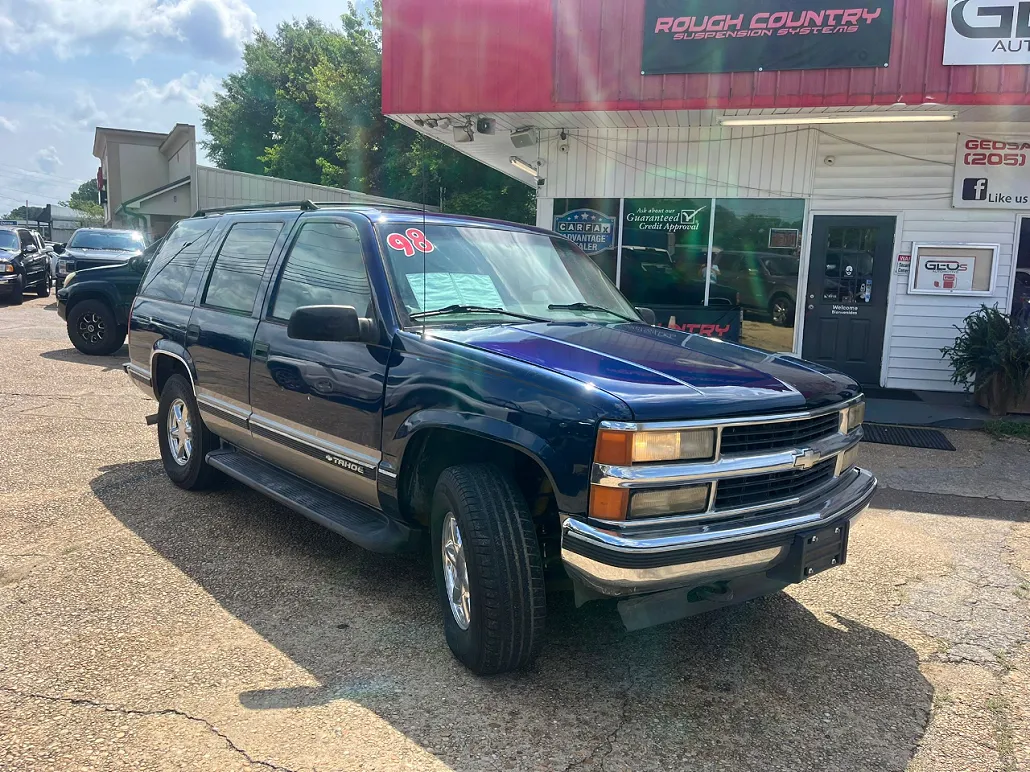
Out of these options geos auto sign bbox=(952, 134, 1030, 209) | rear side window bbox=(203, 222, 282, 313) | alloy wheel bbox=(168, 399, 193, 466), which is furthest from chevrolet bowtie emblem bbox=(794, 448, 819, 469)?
geos auto sign bbox=(952, 134, 1030, 209)

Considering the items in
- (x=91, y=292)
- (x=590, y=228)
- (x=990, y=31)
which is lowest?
(x=91, y=292)

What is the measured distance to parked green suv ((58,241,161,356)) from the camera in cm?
1121

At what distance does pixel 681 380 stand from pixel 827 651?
149 cm

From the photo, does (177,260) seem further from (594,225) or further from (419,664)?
(594,225)

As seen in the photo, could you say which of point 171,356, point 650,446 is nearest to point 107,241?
point 171,356

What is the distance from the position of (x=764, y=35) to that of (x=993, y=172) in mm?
3422

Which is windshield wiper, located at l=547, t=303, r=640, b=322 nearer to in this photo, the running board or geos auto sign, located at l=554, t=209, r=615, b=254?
the running board

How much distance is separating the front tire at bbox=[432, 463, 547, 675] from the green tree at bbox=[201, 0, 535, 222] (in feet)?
63.4

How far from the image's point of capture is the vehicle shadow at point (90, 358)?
35.0ft

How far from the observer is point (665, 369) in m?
3.07

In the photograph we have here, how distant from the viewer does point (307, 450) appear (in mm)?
3996

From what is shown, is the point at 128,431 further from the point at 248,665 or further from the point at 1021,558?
the point at 1021,558

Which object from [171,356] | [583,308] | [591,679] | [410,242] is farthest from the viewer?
[171,356]

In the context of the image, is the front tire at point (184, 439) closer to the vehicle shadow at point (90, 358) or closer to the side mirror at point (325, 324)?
the side mirror at point (325, 324)
